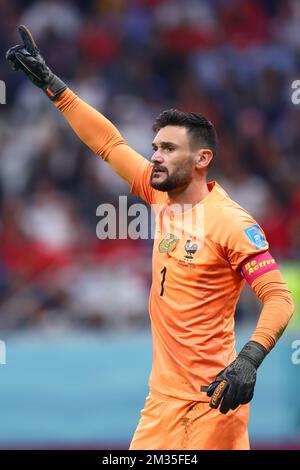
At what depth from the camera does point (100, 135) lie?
6426 millimetres

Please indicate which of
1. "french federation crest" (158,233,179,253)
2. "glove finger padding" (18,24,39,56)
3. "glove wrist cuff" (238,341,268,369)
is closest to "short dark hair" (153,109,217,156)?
"french federation crest" (158,233,179,253)

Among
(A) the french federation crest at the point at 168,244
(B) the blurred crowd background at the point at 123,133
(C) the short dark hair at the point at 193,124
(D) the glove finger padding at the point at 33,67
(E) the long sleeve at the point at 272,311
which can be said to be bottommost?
(E) the long sleeve at the point at 272,311

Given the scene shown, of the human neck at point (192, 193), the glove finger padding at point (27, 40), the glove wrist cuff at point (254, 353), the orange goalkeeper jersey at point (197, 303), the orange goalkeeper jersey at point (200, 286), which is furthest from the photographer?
the glove finger padding at point (27, 40)

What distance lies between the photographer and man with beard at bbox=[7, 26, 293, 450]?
554cm

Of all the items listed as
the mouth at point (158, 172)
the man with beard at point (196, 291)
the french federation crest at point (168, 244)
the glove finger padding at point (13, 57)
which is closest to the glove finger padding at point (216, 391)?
the man with beard at point (196, 291)

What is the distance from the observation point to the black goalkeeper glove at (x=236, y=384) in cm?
517

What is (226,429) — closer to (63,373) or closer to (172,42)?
(63,373)

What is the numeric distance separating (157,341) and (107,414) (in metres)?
3.99

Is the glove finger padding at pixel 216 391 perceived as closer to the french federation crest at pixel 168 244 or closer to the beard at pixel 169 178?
the french federation crest at pixel 168 244

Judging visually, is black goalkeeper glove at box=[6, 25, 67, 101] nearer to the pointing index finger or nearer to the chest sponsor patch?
the pointing index finger

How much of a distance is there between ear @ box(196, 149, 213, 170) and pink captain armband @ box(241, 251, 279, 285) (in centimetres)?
76

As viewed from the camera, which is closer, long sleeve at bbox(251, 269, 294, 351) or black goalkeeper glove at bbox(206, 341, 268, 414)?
black goalkeeper glove at bbox(206, 341, 268, 414)

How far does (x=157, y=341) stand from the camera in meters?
5.92

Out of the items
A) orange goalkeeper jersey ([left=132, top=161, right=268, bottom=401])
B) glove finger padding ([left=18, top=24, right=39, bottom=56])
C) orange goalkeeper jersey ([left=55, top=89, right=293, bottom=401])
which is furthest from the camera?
glove finger padding ([left=18, top=24, right=39, bottom=56])
